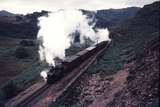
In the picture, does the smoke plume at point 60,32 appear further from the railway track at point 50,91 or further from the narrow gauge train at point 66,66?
the railway track at point 50,91

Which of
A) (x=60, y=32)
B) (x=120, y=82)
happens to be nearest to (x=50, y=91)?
(x=120, y=82)

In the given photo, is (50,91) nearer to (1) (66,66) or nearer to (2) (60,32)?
(1) (66,66)

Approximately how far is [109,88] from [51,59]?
13145mm

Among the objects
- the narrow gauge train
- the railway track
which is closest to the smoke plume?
the narrow gauge train

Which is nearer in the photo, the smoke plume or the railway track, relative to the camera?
the railway track

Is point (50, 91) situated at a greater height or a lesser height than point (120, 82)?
lesser

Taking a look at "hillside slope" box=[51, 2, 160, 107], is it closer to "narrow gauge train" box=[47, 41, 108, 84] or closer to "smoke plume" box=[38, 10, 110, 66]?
"narrow gauge train" box=[47, 41, 108, 84]

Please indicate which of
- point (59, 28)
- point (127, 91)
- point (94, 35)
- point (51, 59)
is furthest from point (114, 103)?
point (94, 35)

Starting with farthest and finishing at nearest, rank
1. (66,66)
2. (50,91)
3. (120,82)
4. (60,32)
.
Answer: (60,32) < (66,66) < (50,91) < (120,82)

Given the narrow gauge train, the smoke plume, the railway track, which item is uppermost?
the smoke plume

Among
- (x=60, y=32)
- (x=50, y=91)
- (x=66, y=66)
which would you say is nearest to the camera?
(x=50, y=91)

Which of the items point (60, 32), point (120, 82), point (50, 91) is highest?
point (60, 32)

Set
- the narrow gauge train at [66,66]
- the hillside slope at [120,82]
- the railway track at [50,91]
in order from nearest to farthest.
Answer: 1. the hillside slope at [120,82]
2. the railway track at [50,91]
3. the narrow gauge train at [66,66]

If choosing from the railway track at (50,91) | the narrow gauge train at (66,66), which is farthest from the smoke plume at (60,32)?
the railway track at (50,91)
